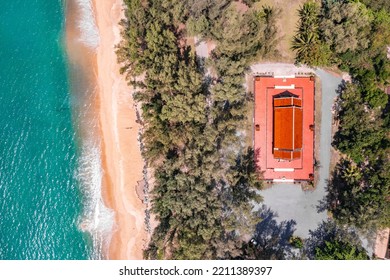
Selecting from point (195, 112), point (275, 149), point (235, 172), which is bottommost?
point (235, 172)

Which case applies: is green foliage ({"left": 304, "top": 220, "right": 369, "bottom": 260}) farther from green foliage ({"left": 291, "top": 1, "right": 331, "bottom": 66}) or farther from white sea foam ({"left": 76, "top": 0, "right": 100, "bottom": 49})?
white sea foam ({"left": 76, "top": 0, "right": 100, "bottom": 49})

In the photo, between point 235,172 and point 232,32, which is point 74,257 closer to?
point 235,172

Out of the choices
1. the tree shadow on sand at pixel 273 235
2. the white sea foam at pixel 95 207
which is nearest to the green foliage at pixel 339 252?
the tree shadow on sand at pixel 273 235

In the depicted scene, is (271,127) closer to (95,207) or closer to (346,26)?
(346,26)

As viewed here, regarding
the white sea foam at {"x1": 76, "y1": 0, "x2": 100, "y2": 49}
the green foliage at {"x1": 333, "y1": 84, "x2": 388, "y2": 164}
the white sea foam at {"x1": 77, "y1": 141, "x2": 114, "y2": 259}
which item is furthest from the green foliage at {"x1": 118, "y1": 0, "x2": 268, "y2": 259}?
the green foliage at {"x1": 333, "y1": 84, "x2": 388, "y2": 164}

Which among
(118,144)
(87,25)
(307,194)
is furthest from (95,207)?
(307,194)

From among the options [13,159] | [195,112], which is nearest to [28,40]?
[13,159]
